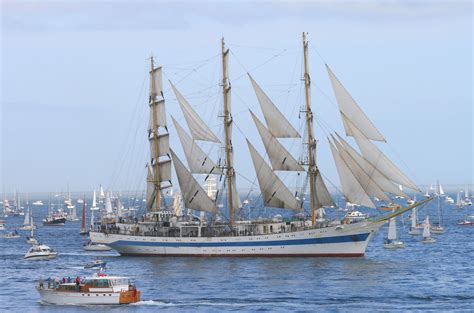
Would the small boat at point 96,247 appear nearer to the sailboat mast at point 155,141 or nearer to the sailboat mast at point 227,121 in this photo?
the sailboat mast at point 155,141

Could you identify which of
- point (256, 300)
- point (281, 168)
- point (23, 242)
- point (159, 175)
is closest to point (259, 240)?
point (281, 168)

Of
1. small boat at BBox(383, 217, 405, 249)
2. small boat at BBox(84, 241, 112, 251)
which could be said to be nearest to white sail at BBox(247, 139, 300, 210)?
small boat at BBox(383, 217, 405, 249)

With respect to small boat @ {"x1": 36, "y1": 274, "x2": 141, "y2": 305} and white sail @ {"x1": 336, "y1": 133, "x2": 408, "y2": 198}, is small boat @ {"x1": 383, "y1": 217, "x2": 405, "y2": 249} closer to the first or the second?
white sail @ {"x1": 336, "y1": 133, "x2": 408, "y2": 198}

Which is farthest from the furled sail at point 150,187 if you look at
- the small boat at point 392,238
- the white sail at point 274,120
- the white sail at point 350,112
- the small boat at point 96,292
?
the small boat at point 96,292

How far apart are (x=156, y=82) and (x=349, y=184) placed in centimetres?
2396

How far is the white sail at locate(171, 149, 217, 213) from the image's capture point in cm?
10244

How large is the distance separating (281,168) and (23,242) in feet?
167

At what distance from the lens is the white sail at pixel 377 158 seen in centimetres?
9244

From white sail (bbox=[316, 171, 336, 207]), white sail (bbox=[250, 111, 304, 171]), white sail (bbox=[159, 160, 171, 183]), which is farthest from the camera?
white sail (bbox=[159, 160, 171, 183])

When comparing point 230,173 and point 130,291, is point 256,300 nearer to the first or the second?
point 130,291

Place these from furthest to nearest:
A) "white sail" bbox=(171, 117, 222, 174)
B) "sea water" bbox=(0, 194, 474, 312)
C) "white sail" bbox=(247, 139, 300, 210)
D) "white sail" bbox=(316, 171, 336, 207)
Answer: "white sail" bbox=(171, 117, 222, 174) → "white sail" bbox=(247, 139, 300, 210) → "white sail" bbox=(316, 171, 336, 207) → "sea water" bbox=(0, 194, 474, 312)

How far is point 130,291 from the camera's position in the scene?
67938 mm

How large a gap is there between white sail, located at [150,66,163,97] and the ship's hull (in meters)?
15.1

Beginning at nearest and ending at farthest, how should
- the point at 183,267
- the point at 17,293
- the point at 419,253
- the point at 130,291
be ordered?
the point at 130,291 < the point at 17,293 < the point at 183,267 < the point at 419,253
